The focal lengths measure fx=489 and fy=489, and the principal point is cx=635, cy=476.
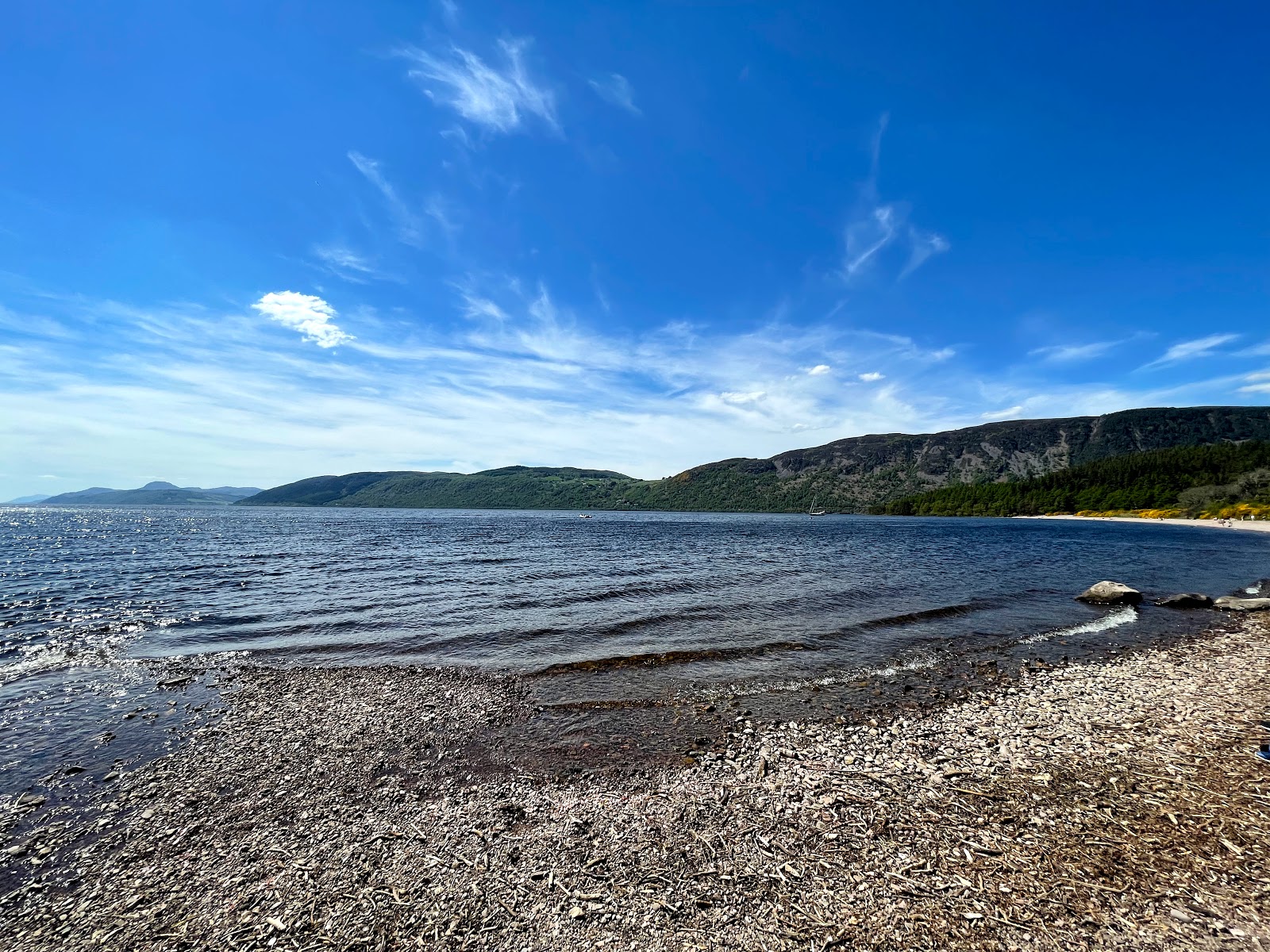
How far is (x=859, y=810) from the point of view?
30.0ft

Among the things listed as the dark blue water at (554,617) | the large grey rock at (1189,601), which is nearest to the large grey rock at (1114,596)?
the large grey rock at (1189,601)

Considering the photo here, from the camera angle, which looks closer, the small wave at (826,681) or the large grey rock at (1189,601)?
the small wave at (826,681)

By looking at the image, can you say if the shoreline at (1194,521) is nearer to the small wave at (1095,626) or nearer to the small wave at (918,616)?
the small wave at (1095,626)

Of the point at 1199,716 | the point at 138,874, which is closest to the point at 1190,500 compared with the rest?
the point at 1199,716

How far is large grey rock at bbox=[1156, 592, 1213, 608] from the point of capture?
2734 centimetres

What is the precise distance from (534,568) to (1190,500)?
198 meters

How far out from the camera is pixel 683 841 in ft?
28.0

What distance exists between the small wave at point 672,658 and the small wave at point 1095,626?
10.5 m

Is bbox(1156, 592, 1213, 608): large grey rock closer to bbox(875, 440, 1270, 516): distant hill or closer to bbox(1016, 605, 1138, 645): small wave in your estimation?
bbox(1016, 605, 1138, 645): small wave

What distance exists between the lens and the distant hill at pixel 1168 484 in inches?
5433

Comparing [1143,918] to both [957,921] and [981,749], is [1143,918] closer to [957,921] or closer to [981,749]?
[957,921]

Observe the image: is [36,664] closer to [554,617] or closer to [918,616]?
[554,617]

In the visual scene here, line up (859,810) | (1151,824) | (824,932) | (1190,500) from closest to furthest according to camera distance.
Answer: (824,932) → (1151,824) → (859,810) → (1190,500)

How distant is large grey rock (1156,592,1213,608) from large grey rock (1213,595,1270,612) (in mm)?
448
